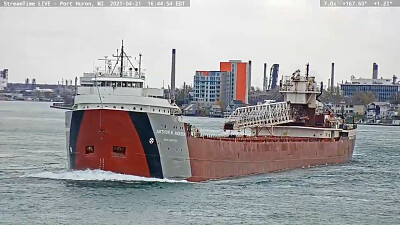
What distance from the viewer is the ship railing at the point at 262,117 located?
53281 millimetres

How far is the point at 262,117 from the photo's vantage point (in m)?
54.3

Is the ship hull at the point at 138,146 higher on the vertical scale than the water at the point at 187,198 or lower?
higher

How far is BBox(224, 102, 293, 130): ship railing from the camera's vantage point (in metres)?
53.3

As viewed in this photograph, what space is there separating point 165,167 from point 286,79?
887 inches

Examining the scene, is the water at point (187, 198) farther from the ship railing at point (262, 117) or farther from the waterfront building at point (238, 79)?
the waterfront building at point (238, 79)

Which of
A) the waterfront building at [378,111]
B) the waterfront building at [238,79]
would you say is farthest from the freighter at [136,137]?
the waterfront building at [238,79]

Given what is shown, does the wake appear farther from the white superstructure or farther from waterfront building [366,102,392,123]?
waterfront building [366,102,392,123]

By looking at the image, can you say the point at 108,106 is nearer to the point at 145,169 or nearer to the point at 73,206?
the point at 145,169

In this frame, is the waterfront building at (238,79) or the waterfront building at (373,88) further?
the waterfront building at (373,88)

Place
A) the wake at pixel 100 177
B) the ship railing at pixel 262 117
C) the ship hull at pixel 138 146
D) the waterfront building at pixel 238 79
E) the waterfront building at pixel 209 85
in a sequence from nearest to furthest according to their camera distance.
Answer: the ship hull at pixel 138 146 < the wake at pixel 100 177 < the ship railing at pixel 262 117 < the waterfront building at pixel 238 79 < the waterfront building at pixel 209 85

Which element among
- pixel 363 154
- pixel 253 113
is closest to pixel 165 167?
pixel 253 113

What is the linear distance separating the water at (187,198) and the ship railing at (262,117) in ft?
29.5

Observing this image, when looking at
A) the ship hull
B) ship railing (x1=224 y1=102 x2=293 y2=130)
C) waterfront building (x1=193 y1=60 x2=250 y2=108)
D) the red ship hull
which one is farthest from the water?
waterfront building (x1=193 y1=60 x2=250 y2=108)

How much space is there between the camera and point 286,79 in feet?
186
